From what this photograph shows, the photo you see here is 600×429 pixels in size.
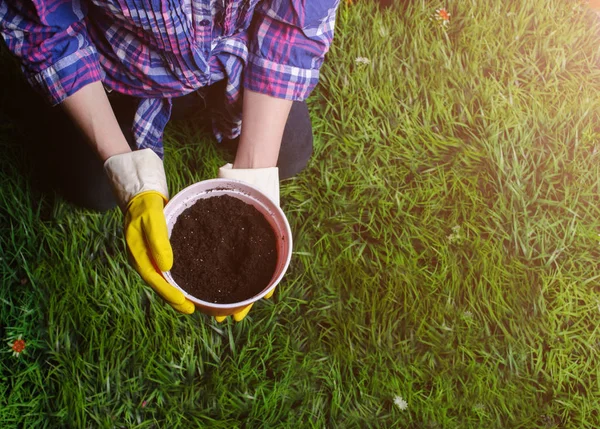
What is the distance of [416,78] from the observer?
1988 millimetres

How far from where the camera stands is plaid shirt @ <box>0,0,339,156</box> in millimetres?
1143

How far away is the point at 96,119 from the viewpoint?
1299 millimetres

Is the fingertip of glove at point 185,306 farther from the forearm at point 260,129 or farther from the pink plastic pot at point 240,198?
the forearm at point 260,129

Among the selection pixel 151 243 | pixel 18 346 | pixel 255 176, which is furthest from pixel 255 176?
pixel 18 346

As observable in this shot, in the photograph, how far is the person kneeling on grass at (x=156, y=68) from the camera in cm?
116

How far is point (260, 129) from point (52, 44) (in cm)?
54

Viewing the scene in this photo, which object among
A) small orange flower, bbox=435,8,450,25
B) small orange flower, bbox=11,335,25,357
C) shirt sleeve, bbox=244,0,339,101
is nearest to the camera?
shirt sleeve, bbox=244,0,339,101

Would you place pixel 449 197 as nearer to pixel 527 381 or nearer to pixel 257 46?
pixel 527 381

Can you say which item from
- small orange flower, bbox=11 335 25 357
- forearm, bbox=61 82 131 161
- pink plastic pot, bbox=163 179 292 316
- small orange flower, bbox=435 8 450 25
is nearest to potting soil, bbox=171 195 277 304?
pink plastic pot, bbox=163 179 292 316

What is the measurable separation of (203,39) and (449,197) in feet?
3.49

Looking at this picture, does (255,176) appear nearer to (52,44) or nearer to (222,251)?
(222,251)

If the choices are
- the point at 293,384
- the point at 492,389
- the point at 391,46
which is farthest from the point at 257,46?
the point at 492,389

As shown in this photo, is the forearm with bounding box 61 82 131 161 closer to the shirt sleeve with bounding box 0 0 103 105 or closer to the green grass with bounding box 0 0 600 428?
the shirt sleeve with bounding box 0 0 103 105

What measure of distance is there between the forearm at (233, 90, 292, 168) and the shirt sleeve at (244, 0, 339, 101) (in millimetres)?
29
